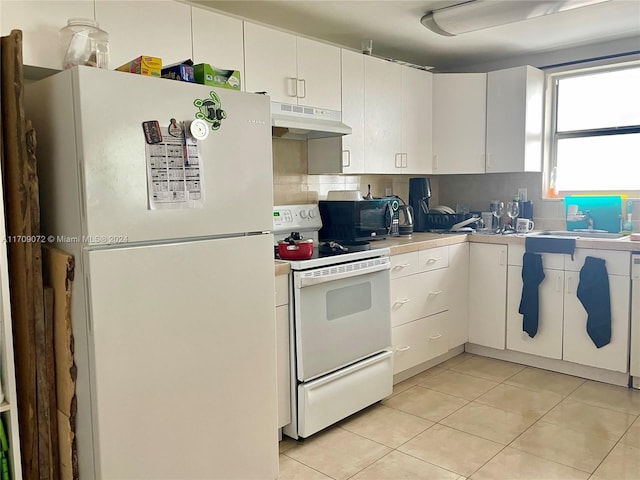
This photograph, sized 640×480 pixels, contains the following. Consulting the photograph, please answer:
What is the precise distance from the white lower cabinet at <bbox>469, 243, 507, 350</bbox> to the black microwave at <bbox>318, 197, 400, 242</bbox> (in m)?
0.77

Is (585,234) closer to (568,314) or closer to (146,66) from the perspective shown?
(568,314)

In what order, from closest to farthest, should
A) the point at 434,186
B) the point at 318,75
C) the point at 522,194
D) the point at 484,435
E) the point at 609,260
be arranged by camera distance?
the point at 484,435 < the point at 318,75 < the point at 609,260 < the point at 522,194 < the point at 434,186

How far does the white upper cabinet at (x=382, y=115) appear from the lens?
3514mm

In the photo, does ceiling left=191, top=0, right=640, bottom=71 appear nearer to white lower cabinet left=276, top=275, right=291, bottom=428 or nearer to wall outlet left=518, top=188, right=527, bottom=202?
wall outlet left=518, top=188, right=527, bottom=202

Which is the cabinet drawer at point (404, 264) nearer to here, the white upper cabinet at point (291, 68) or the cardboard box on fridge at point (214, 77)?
the white upper cabinet at point (291, 68)

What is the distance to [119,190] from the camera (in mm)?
1719

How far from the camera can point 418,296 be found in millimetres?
3445

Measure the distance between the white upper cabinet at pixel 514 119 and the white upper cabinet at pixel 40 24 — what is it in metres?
2.99

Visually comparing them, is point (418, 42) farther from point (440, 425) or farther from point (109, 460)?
point (109, 460)

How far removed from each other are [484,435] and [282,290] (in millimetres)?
1276

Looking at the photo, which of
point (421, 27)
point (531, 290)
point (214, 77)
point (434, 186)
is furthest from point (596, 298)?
point (214, 77)

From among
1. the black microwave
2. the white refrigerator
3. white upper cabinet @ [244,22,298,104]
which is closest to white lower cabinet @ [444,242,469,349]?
the black microwave

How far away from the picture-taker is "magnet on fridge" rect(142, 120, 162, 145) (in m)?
1.77

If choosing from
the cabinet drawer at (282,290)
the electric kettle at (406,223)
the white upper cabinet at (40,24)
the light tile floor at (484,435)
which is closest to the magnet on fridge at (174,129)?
the white upper cabinet at (40,24)
